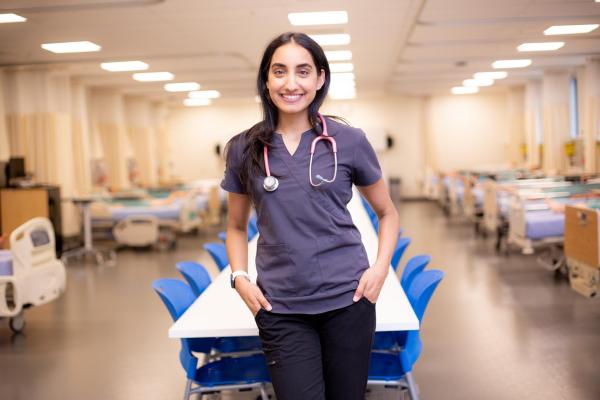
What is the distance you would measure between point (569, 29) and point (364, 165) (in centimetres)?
785

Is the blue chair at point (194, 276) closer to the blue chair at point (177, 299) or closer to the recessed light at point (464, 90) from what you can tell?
the blue chair at point (177, 299)

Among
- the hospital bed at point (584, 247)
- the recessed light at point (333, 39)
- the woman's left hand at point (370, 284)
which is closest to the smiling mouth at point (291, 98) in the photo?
the woman's left hand at point (370, 284)

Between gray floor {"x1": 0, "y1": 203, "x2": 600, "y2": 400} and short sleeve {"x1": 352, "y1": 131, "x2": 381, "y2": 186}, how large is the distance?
204cm

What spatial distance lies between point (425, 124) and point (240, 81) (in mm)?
6765

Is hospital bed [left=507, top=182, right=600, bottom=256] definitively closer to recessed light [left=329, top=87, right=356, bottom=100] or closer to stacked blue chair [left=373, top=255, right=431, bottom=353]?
stacked blue chair [left=373, top=255, right=431, bottom=353]

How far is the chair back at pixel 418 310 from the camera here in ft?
8.73

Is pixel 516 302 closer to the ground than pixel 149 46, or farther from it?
closer to the ground

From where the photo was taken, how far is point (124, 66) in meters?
10.5

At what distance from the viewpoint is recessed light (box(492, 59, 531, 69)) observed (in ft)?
37.6

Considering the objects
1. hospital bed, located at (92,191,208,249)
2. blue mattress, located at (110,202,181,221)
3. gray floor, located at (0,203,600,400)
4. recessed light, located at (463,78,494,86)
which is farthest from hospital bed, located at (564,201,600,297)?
recessed light, located at (463,78,494,86)

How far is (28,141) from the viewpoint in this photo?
10.4m

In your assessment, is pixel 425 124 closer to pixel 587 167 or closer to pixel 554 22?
pixel 587 167

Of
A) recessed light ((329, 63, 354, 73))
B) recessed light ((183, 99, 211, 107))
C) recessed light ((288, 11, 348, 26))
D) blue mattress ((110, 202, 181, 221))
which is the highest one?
recessed light ((183, 99, 211, 107))

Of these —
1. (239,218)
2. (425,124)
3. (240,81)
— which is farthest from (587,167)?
(239,218)
